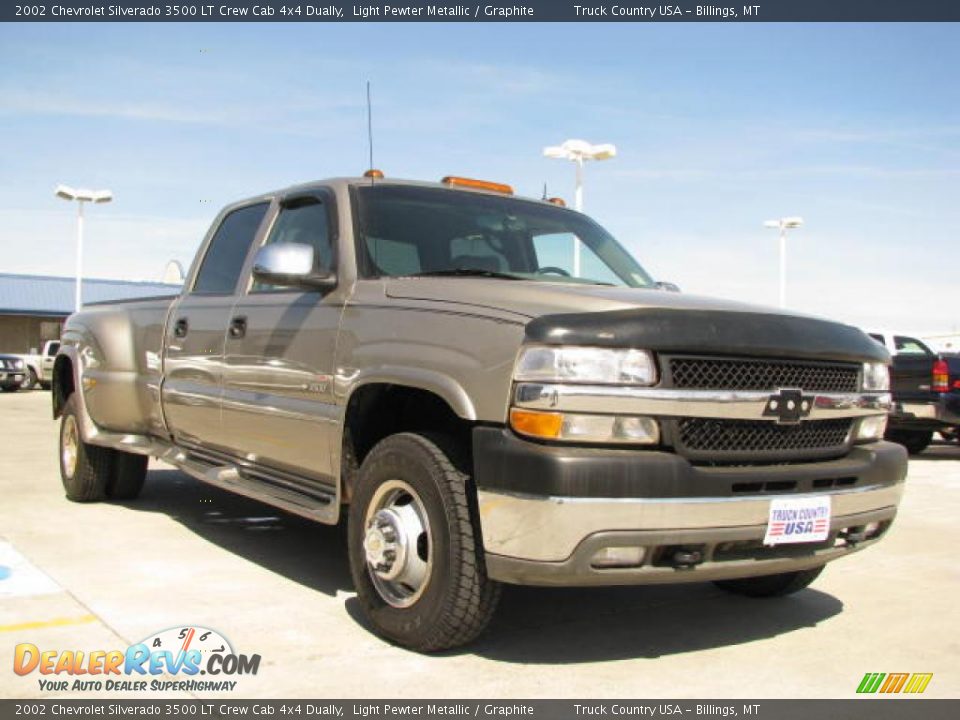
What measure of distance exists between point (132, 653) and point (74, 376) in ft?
11.8

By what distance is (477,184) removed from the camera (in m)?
5.30

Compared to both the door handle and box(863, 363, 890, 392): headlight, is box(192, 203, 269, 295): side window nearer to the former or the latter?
the door handle

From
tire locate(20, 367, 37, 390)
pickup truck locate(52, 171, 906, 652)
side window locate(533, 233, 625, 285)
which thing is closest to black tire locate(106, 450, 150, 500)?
pickup truck locate(52, 171, 906, 652)

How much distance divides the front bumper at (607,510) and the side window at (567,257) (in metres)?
1.76

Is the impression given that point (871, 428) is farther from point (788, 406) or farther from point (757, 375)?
point (757, 375)

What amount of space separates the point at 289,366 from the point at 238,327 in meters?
0.69

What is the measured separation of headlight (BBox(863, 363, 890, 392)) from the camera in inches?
157

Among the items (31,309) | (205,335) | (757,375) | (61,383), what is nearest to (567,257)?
(757,375)

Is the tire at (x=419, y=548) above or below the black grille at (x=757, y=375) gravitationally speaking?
below

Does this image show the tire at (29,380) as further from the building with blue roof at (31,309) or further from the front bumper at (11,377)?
the building with blue roof at (31,309)

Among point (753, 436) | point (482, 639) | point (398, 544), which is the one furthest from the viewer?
point (482, 639)

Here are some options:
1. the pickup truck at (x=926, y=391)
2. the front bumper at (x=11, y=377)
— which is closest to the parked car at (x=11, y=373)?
the front bumper at (x=11, y=377)

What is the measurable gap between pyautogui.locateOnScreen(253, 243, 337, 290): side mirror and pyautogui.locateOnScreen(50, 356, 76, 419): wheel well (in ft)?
10.6

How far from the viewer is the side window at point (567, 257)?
16.3ft
